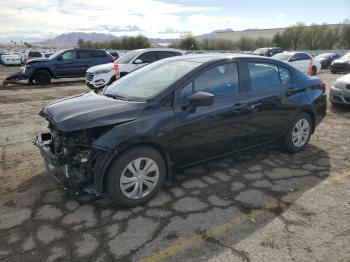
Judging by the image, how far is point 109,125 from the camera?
3.76 m

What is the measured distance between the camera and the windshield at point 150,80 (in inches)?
169

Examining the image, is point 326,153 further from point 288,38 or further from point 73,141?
point 288,38

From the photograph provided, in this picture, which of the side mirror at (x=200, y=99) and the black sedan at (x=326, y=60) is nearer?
the side mirror at (x=200, y=99)

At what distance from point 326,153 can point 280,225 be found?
2.61m

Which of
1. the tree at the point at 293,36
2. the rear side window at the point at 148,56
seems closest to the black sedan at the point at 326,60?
the rear side window at the point at 148,56

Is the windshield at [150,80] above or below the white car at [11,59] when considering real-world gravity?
below

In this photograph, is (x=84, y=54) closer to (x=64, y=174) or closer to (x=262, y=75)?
(x=262, y=75)

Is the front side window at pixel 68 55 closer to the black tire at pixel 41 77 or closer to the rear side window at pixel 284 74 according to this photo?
the black tire at pixel 41 77

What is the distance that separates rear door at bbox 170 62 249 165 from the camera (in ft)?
13.8

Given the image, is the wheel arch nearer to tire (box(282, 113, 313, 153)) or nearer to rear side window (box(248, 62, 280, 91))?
rear side window (box(248, 62, 280, 91))

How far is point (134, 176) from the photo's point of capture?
3877 mm

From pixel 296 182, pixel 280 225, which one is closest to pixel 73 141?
pixel 280 225

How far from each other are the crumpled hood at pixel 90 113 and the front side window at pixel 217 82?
642 mm

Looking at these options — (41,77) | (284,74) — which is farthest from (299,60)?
(284,74)
